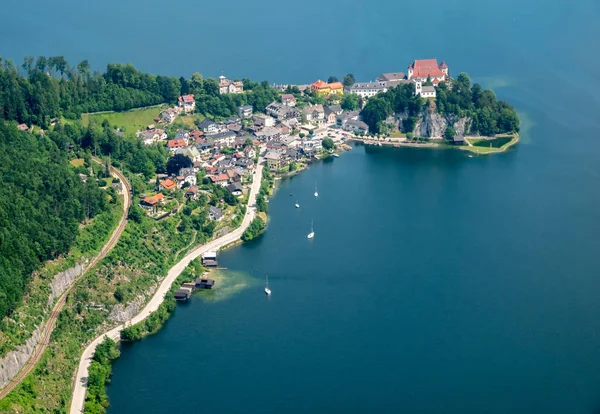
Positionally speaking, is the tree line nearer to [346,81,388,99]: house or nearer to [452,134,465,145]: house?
[452,134,465,145]: house

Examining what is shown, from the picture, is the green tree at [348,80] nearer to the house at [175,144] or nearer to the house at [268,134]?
the house at [268,134]

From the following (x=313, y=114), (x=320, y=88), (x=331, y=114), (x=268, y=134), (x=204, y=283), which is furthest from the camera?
(x=320, y=88)

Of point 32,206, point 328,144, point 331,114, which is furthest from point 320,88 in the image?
point 32,206

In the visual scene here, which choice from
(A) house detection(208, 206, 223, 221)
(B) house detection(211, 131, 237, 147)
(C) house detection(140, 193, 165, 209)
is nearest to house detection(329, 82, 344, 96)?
(B) house detection(211, 131, 237, 147)

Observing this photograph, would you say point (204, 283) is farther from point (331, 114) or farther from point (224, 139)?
point (331, 114)

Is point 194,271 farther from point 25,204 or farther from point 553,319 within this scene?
point 553,319

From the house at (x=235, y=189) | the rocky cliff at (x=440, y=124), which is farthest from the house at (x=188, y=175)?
the rocky cliff at (x=440, y=124)
